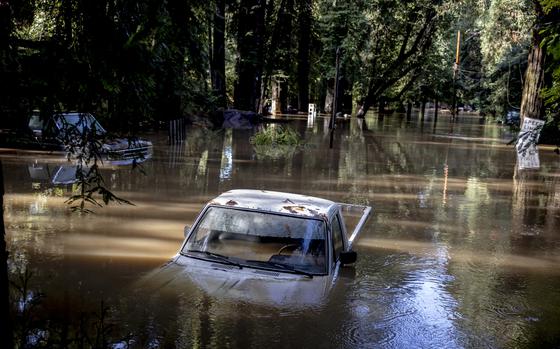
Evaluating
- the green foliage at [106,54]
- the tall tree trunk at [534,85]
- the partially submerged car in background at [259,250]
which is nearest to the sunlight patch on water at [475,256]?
the partially submerged car in background at [259,250]

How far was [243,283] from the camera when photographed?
20.4ft

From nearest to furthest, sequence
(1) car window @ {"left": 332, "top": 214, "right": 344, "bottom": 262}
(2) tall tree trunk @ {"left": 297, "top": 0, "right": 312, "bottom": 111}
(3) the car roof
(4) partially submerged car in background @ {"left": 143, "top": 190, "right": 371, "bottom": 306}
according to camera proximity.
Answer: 1. (4) partially submerged car in background @ {"left": 143, "top": 190, "right": 371, "bottom": 306}
2. (3) the car roof
3. (1) car window @ {"left": 332, "top": 214, "right": 344, "bottom": 262}
4. (2) tall tree trunk @ {"left": 297, "top": 0, "right": 312, "bottom": 111}

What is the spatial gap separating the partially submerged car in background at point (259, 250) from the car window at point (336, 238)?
53 mm

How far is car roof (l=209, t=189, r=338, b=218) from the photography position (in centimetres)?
690

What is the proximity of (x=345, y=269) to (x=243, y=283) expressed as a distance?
87.2 inches

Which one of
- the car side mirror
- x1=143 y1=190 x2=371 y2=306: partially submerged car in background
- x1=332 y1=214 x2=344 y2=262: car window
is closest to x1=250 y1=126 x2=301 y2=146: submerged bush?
x1=332 y1=214 x2=344 y2=262: car window

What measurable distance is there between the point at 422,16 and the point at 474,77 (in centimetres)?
2743

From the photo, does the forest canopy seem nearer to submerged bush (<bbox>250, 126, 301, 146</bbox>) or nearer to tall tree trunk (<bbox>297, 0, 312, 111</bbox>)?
tall tree trunk (<bbox>297, 0, 312, 111</bbox>)

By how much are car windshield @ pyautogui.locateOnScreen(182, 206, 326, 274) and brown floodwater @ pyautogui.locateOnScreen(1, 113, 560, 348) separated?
19.5 inches

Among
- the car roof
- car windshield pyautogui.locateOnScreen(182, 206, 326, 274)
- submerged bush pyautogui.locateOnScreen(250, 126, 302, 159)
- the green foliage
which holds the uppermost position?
the green foliage

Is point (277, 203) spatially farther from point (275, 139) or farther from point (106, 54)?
point (275, 139)

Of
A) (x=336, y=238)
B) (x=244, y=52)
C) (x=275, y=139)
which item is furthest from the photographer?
(x=244, y=52)

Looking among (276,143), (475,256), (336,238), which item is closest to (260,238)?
(336,238)

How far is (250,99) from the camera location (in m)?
41.1
